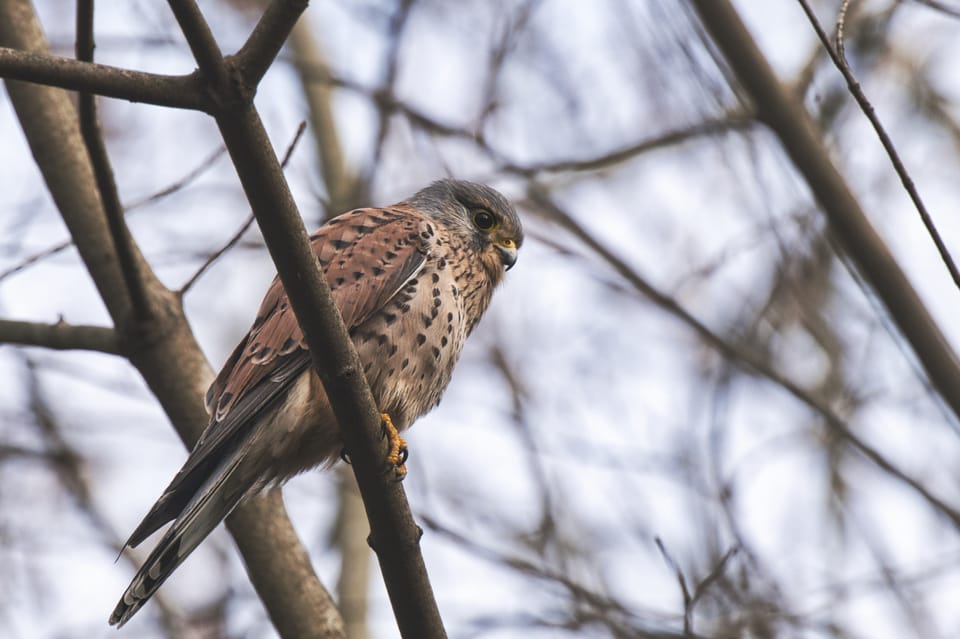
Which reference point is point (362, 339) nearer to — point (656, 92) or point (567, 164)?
point (567, 164)

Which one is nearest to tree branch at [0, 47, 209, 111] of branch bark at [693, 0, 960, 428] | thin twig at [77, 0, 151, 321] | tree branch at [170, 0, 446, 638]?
tree branch at [170, 0, 446, 638]

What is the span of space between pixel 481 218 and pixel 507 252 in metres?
0.20

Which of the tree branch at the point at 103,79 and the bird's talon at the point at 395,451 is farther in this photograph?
the bird's talon at the point at 395,451

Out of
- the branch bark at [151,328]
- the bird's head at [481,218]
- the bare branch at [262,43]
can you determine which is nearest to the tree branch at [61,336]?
the branch bark at [151,328]

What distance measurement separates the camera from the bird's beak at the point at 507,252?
419 centimetres

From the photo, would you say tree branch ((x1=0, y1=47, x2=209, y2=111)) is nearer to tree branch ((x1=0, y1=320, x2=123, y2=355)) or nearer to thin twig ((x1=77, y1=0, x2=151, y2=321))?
thin twig ((x1=77, y1=0, x2=151, y2=321))

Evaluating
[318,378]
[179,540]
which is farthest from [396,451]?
[179,540]

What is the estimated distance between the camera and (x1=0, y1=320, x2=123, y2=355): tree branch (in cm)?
349

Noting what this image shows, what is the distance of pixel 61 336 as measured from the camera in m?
3.52

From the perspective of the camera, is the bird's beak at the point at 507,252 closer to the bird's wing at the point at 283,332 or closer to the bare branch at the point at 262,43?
the bird's wing at the point at 283,332

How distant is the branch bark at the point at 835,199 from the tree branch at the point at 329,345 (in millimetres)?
1283

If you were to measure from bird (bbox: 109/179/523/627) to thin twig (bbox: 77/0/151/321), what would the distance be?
14.7 inches

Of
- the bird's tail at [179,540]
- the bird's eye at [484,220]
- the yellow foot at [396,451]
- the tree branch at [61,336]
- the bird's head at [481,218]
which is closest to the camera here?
the yellow foot at [396,451]

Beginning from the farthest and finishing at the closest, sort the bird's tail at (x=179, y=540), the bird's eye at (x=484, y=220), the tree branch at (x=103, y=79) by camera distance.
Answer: the bird's eye at (x=484, y=220)
the bird's tail at (x=179, y=540)
the tree branch at (x=103, y=79)
